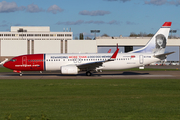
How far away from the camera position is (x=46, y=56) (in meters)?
35.4

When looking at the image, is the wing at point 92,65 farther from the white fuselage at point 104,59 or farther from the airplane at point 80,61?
the white fuselage at point 104,59

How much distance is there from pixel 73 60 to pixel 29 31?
11548 cm

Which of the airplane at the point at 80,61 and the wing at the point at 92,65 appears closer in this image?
the wing at the point at 92,65
